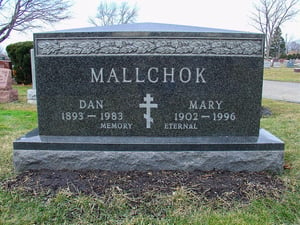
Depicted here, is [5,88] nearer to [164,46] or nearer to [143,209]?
[164,46]

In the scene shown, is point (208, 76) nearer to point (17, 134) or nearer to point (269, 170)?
point (269, 170)

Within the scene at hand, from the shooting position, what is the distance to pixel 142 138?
3160mm

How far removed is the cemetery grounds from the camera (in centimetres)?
224

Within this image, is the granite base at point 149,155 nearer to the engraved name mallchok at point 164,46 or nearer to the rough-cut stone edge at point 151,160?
the rough-cut stone edge at point 151,160

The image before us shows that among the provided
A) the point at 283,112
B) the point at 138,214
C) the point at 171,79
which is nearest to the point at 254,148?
the point at 171,79

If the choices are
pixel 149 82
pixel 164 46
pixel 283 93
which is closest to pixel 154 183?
pixel 149 82

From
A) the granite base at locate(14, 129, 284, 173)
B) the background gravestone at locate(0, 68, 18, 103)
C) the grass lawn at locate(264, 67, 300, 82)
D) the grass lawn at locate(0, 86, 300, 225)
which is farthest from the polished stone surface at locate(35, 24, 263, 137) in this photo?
the grass lawn at locate(264, 67, 300, 82)

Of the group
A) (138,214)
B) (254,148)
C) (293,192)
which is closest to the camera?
(138,214)

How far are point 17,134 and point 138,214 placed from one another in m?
3.14

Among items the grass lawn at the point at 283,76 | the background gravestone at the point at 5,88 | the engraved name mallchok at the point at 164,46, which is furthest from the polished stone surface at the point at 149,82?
the grass lawn at the point at 283,76

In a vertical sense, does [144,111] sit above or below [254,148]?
above

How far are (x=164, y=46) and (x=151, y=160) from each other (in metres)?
1.21

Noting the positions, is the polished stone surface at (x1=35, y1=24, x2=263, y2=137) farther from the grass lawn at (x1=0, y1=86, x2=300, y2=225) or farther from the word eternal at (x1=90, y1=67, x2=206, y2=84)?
the grass lawn at (x1=0, y1=86, x2=300, y2=225)

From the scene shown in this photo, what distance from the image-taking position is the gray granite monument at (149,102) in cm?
300
